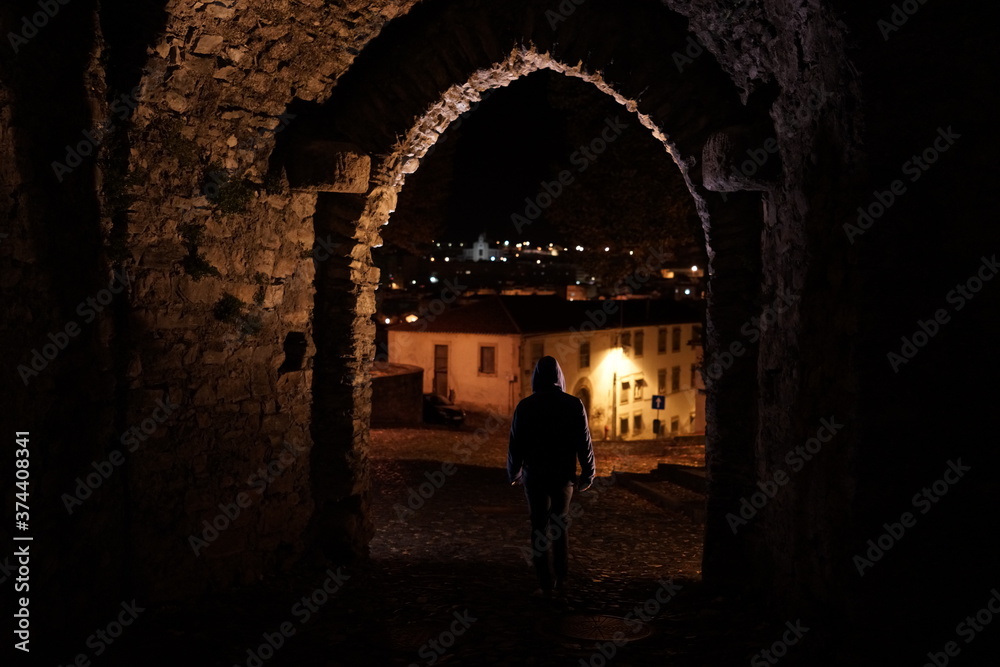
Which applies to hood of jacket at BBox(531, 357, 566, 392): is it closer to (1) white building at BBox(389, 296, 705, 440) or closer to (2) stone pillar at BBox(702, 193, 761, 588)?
(2) stone pillar at BBox(702, 193, 761, 588)

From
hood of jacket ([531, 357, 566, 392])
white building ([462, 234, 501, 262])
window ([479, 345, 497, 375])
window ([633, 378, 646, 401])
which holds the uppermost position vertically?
white building ([462, 234, 501, 262])

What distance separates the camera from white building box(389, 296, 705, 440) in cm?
2716

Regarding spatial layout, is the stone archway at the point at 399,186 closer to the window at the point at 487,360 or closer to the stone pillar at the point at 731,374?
the stone pillar at the point at 731,374

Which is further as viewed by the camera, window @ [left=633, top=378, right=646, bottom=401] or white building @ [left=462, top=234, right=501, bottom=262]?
white building @ [left=462, top=234, right=501, bottom=262]

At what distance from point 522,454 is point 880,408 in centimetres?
233

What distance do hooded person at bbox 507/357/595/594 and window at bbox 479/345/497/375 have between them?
71.7 ft

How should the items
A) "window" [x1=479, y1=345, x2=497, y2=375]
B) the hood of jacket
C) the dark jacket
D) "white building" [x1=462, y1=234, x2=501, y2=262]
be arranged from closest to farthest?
the dark jacket, the hood of jacket, "window" [x1=479, y1=345, x2=497, y2=375], "white building" [x1=462, y1=234, x2=501, y2=262]

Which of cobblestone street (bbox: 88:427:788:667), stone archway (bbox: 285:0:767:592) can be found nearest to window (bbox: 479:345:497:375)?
cobblestone street (bbox: 88:427:788:667)

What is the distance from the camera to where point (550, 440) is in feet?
17.1

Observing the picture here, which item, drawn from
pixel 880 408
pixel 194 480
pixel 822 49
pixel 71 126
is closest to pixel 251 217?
pixel 71 126

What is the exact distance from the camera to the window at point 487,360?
89.6ft

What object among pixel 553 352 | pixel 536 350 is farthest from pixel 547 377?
pixel 553 352

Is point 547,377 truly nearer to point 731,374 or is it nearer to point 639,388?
point 731,374

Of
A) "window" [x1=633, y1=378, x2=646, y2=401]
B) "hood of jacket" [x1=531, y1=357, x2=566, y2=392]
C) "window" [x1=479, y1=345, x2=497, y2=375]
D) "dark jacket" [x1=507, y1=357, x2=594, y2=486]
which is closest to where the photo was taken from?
"dark jacket" [x1=507, y1=357, x2=594, y2=486]
